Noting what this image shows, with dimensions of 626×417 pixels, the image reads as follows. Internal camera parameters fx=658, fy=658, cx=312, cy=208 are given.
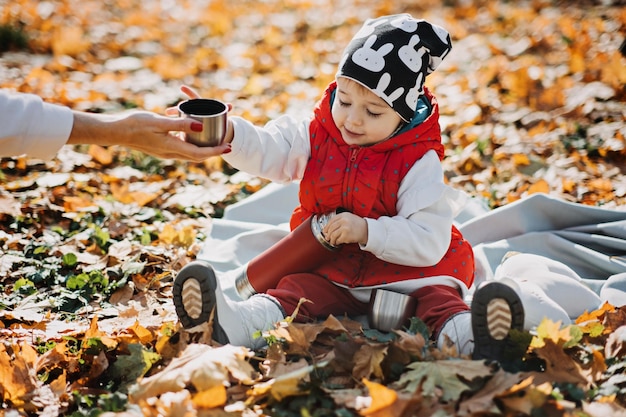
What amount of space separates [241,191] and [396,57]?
186cm

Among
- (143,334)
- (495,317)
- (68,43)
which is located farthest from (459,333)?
(68,43)

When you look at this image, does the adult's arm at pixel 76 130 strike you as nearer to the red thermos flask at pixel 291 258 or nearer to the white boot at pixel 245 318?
the red thermos flask at pixel 291 258

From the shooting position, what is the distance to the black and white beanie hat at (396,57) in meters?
2.55

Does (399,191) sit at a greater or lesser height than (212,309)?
greater

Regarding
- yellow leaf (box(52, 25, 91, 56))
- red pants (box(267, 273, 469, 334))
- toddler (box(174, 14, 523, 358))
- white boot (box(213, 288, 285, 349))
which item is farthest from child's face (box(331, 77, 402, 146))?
yellow leaf (box(52, 25, 91, 56))

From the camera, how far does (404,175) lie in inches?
105

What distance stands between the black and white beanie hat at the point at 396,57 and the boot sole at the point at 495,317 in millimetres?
826

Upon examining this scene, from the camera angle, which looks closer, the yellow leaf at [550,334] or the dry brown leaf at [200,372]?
the dry brown leaf at [200,372]

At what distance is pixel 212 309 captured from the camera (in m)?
2.36

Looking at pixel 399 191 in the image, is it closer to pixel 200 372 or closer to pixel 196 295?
pixel 196 295

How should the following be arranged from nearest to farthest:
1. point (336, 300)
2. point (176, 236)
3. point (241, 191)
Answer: point (336, 300) → point (176, 236) → point (241, 191)

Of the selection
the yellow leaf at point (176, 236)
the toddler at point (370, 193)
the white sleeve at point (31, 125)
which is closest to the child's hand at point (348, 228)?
the toddler at point (370, 193)

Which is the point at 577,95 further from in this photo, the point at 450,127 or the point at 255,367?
the point at 255,367

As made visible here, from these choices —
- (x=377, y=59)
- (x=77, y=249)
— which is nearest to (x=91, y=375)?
(x=77, y=249)
